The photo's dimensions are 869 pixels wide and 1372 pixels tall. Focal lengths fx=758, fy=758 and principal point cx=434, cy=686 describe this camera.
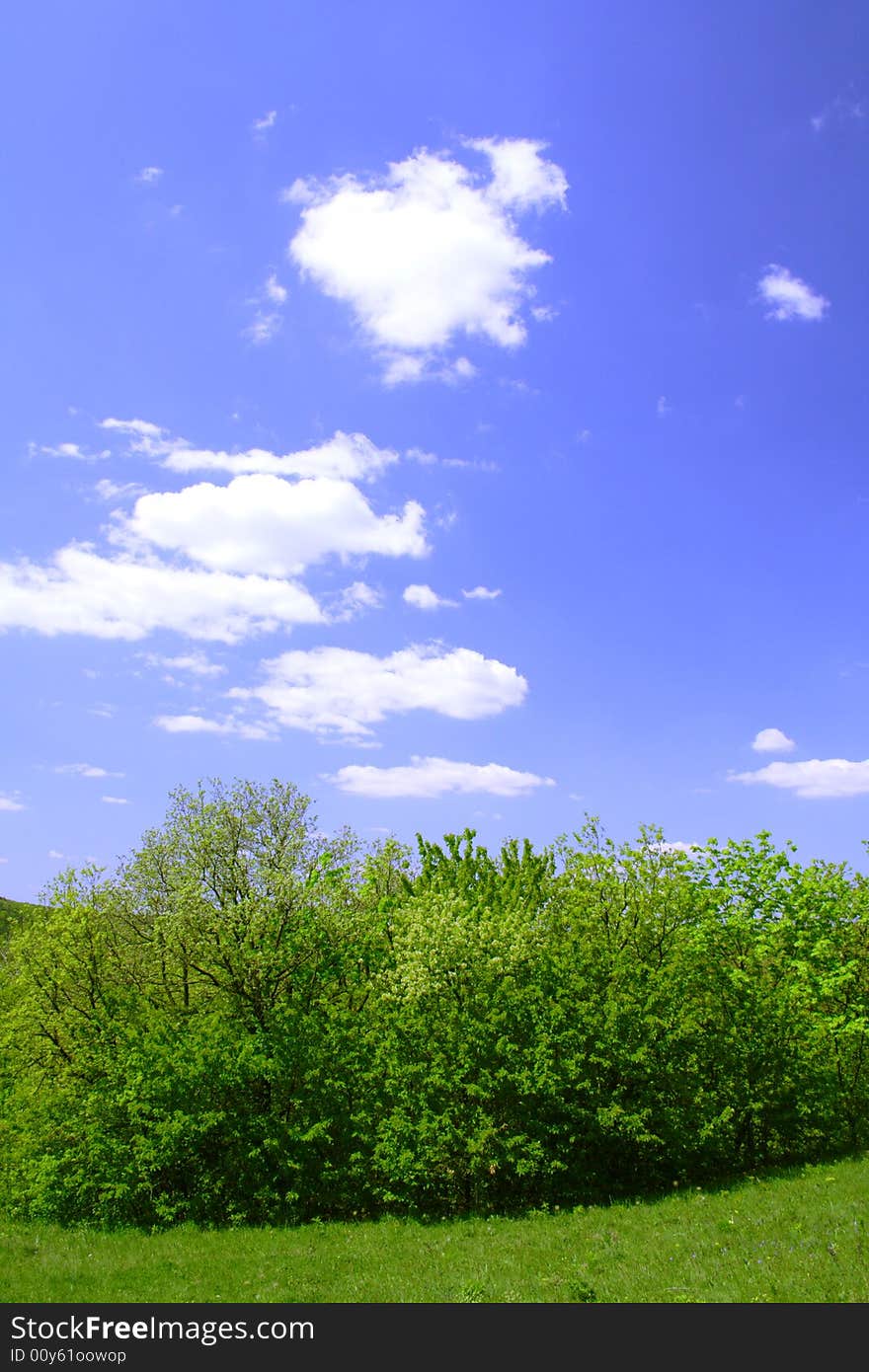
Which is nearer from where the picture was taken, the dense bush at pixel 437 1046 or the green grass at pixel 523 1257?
the green grass at pixel 523 1257

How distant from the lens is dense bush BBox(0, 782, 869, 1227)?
76.4 ft

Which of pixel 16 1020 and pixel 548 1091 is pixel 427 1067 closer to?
pixel 548 1091

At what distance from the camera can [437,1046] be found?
952 inches

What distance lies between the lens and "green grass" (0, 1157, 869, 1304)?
43.7ft

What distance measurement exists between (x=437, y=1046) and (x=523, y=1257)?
7942 mm

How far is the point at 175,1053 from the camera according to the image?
83.4ft

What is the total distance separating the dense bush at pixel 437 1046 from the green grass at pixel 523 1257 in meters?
1.78

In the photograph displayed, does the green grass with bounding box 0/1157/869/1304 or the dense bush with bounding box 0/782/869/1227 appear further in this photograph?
the dense bush with bounding box 0/782/869/1227

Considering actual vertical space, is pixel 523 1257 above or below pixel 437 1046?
below

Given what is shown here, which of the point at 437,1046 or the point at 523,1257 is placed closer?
the point at 523,1257

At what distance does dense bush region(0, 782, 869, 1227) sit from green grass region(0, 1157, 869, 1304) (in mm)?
1782

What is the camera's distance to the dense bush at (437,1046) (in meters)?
23.3
